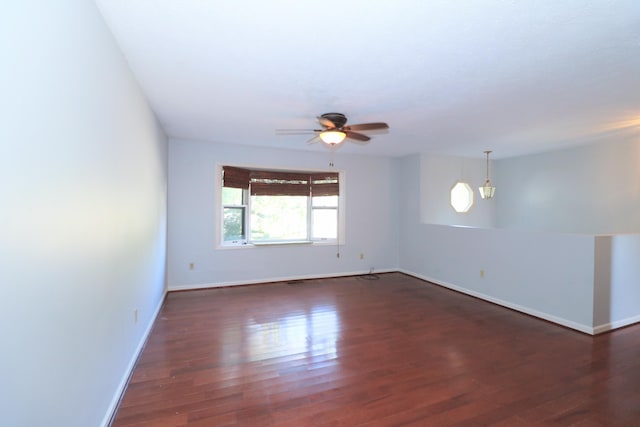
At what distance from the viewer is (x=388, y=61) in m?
2.24

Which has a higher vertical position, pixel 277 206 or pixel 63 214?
pixel 277 206

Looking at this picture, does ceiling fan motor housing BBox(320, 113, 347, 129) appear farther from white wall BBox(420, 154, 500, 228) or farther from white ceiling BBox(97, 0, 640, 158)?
white wall BBox(420, 154, 500, 228)

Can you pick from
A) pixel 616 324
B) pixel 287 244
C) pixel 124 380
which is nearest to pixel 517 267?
pixel 616 324

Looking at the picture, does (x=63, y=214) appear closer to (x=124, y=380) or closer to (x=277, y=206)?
(x=124, y=380)

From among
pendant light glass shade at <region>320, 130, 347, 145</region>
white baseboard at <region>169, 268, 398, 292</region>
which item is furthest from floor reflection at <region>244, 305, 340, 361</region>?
pendant light glass shade at <region>320, 130, 347, 145</region>

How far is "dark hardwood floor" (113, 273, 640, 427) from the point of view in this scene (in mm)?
2025

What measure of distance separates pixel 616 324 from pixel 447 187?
3.28 meters

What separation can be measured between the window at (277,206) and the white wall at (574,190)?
368cm

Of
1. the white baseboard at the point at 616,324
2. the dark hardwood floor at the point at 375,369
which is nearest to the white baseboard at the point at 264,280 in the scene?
the dark hardwood floor at the point at 375,369

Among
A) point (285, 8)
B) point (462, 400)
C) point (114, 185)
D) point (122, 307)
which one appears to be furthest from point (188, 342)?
point (285, 8)

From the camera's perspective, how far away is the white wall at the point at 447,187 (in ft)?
19.2

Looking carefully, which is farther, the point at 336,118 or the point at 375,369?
the point at 336,118

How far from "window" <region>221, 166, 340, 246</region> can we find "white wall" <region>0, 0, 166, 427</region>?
113 inches

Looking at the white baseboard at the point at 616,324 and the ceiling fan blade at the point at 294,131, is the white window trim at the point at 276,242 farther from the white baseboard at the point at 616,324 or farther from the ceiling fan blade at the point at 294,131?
the white baseboard at the point at 616,324
